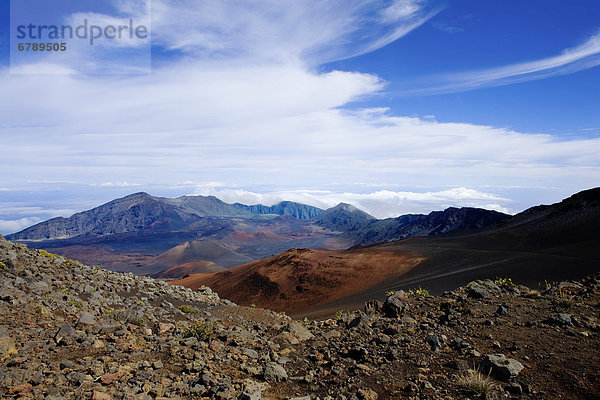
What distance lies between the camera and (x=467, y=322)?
269 inches

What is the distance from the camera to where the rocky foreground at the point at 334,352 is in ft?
15.4

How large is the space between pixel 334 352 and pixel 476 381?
2.36 metres

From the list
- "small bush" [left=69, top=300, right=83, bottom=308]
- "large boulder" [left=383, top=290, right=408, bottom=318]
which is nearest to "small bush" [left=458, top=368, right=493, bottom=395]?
"large boulder" [left=383, top=290, right=408, bottom=318]

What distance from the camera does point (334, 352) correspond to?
20.2 ft

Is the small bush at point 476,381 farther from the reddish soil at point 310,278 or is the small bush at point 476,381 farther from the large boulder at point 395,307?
the reddish soil at point 310,278

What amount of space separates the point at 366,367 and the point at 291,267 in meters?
31.8

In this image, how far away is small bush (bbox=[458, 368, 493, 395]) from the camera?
14.7 feet

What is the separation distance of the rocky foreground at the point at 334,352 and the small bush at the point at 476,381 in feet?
0.04

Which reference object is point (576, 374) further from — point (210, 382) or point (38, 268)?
point (38, 268)

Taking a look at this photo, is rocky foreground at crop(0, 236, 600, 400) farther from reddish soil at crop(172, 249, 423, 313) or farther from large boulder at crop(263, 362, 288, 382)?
reddish soil at crop(172, 249, 423, 313)

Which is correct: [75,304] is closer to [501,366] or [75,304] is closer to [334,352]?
[334,352]

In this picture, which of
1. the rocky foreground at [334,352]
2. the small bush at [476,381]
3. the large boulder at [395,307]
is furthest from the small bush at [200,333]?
the small bush at [476,381]

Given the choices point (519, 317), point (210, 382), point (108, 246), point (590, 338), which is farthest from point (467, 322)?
point (108, 246)

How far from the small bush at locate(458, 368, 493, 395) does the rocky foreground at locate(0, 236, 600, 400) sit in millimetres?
13
